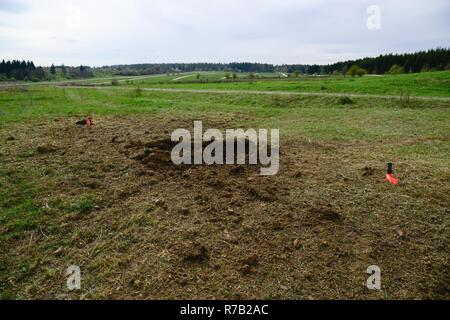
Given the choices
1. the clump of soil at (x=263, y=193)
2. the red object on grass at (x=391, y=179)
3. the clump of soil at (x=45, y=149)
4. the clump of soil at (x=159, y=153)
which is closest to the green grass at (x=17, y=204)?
the clump of soil at (x=45, y=149)

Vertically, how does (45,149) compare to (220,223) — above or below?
above

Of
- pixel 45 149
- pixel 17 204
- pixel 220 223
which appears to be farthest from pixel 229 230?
pixel 45 149

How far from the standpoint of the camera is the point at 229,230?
4.58 meters

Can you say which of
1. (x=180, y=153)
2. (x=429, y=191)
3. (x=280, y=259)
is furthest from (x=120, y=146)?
(x=429, y=191)

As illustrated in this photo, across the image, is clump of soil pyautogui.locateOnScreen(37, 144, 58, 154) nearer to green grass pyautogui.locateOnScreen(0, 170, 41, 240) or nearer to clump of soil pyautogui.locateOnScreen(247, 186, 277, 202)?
green grass pyautogui.locateOnScreen(0, 170, 41, 240)

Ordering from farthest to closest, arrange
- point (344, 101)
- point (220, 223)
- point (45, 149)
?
point (344, 101) < point (45, 149) < point (220, 223)

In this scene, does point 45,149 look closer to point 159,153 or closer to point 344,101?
point 159,153

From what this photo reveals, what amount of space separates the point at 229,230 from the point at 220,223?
0.23m

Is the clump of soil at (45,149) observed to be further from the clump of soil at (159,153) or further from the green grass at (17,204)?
the clump of soil at (159,153)

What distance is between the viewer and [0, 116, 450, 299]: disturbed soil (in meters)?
3.56

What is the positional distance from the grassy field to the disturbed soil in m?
0.02

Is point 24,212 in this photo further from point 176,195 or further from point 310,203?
point 310,203

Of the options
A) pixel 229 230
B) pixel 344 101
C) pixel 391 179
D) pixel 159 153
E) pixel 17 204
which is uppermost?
pixel 344 101
